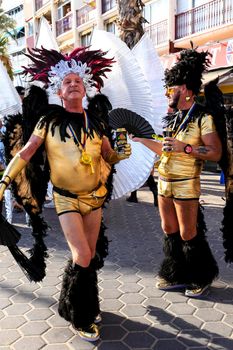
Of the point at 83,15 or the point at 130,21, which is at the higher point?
the point at 83,15

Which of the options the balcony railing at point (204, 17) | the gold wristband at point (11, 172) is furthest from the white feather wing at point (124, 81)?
the balcony railing at point (204, 17)

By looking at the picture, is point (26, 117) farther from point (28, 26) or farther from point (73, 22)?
point (28, 26)

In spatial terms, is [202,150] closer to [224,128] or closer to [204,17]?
[224,128]

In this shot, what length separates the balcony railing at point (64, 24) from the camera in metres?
27.5

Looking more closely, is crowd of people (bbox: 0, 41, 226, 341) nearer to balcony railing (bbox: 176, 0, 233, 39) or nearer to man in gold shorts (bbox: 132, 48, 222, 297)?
man in gold shorts (bbox: 132, 48, 222, 297)

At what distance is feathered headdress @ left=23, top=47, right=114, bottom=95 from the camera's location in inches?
118

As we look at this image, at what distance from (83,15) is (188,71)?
79.5 ft

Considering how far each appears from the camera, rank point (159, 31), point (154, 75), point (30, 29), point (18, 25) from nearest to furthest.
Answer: point (154, 75)
point (159, 31)
point (30, 29)
point (18, 25)

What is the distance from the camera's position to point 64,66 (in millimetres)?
2988

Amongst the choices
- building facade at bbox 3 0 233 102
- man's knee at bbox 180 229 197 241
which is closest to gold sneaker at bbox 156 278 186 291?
man's knee at bbox 180 229 197 241

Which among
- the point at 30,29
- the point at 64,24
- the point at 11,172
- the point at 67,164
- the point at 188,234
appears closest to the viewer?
the point at 11,172

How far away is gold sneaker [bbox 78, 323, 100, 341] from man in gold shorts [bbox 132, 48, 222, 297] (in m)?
1.02

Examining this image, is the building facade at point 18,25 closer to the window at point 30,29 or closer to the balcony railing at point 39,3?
the window at point 30,29

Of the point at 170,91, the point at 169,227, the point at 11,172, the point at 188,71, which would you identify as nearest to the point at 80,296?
the point at 11,172
